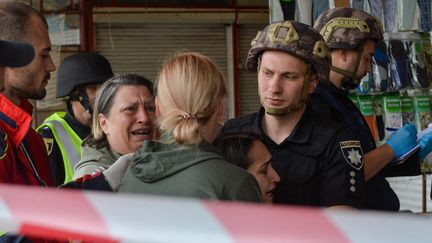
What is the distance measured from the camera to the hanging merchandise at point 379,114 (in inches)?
193

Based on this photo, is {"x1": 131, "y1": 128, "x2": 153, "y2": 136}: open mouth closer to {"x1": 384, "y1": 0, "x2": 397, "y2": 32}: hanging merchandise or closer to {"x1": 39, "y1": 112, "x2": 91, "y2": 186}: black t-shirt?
{"x1": 39, "y1": 112, "x2": 91, "y2": 186}: black t-shirt

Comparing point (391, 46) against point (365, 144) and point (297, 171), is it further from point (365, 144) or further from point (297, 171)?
point (297, 171)

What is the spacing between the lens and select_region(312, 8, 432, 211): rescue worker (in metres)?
2.88

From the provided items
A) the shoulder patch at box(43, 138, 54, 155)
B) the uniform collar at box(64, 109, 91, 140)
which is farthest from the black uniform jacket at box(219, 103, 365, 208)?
the uniform collar at box(64, 109, 91, 140)

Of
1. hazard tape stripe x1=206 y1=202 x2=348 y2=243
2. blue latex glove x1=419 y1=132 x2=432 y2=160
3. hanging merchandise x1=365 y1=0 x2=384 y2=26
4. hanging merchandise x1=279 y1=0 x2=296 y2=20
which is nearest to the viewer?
hazard tape stripe x1=206 y1=202 x2=348 y2=243

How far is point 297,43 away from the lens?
253 cm

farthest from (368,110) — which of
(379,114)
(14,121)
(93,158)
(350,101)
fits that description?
(14,121)

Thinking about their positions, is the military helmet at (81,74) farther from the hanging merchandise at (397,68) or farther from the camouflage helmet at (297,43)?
the hanging merchandise at (397,68)

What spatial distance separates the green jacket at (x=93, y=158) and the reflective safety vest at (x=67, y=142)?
3.11 ft

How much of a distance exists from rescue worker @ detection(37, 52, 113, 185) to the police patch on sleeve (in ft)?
5.83

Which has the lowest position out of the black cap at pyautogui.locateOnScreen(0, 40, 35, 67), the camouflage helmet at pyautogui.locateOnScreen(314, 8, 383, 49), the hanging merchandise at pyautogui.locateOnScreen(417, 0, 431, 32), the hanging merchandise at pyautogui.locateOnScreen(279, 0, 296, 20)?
the black cap at pyautogui.locateOnScreen(0, 40, 35, 67)

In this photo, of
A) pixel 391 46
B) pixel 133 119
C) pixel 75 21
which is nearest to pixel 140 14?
pixel 75 21

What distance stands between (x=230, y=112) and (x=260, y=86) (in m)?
7.04

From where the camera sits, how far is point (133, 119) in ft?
9.12
